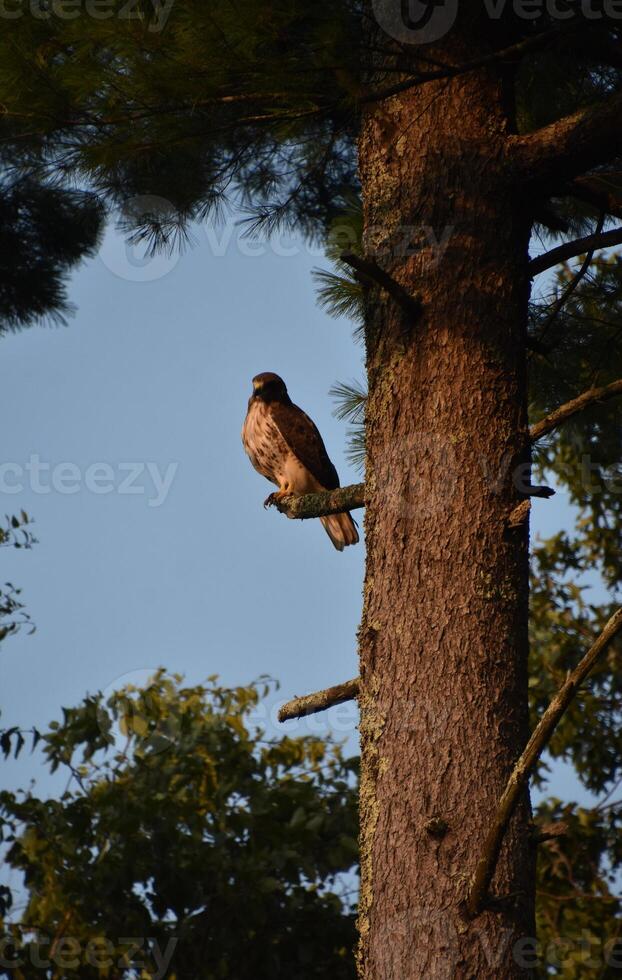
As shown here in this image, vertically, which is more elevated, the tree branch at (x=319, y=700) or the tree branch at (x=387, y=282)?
the tree branch at (x=387, y=282)

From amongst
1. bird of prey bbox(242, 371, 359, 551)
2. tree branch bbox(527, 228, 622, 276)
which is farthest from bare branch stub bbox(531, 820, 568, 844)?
bird of prey bbox(242, 371, 359, 551)

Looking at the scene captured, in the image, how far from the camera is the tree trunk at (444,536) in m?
2.46

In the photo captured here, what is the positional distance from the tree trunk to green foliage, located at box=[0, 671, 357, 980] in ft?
10.2

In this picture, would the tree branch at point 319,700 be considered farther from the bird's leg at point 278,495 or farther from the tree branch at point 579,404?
the bird's leg at point 278,495

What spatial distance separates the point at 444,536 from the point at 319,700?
0.60m

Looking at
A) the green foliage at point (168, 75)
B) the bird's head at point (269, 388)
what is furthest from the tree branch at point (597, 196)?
the bird's head at point (269, 388)

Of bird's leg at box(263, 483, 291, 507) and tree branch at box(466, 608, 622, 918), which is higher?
bird's leg at box(263, 483, 291, 507)

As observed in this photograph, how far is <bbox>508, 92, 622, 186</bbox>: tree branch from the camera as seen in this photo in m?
2.88

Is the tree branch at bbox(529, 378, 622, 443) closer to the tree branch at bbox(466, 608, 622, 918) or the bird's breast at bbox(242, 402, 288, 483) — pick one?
the tree branch at bbox(466, 608, 622, 918)

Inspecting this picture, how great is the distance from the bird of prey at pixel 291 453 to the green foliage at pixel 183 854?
1.40 metres

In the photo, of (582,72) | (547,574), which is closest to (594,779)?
(547,574)

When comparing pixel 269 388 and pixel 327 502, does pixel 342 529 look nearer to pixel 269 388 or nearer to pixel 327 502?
pixel 269 388

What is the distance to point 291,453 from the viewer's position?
5.62 metres

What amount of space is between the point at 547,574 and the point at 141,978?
3.56 meters
